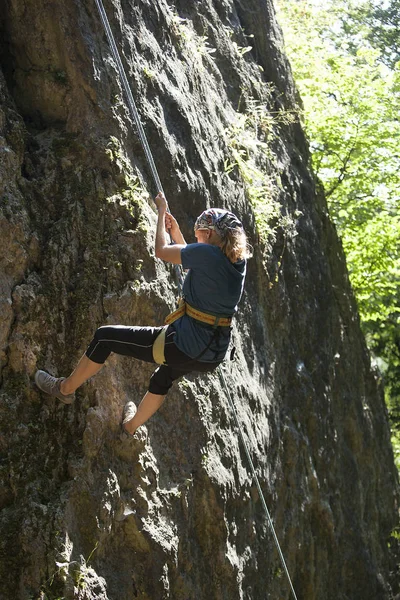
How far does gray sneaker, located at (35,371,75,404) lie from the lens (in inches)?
213

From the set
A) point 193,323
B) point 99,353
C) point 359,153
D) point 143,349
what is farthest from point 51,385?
point 359,153

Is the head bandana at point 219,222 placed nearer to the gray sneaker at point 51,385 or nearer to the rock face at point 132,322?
the rock face at point 132,322

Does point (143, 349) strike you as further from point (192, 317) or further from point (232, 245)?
point (232, 245)

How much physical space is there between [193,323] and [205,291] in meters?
0.24

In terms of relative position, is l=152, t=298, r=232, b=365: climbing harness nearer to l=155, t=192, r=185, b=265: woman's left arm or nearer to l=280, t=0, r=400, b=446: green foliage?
l=155, t=192, r=185, b=265: woman's left arm

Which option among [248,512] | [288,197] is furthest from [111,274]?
[288,197]

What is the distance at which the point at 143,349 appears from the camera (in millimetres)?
5484

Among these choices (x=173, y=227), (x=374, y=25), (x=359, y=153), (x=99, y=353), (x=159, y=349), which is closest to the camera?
(x=99, y=353)

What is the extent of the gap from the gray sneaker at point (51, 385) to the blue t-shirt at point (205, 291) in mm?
861

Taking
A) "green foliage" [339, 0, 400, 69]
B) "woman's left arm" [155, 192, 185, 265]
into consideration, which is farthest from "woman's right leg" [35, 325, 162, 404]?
"green foliage" [339, 0, 400, 69]

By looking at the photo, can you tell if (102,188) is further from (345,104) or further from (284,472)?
(345,104)

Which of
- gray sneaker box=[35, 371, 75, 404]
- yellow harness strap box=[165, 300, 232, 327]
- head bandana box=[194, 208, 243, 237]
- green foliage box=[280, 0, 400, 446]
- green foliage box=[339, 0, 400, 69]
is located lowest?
gray sneaker box=[35, 371, 75, 404]

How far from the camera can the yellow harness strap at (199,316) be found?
5.52 m

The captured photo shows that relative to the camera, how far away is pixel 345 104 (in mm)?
16875
